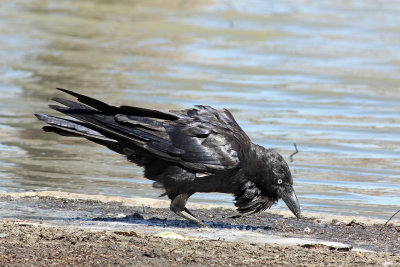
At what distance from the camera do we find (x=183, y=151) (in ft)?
22.7

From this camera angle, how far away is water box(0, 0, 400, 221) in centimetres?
908

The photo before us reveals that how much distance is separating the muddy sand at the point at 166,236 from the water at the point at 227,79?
71 centimetres

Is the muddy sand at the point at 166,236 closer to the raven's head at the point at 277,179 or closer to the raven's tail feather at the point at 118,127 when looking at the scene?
the raven's head at the point at 277,179

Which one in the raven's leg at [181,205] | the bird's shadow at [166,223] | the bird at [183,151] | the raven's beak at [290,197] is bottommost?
the bird's shadow at [166,223]

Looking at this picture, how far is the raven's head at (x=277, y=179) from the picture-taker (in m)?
7.12

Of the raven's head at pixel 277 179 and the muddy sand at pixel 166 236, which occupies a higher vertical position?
the raven's head at pixel 277 179

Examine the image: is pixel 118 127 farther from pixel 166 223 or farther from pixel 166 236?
pixel 166 236

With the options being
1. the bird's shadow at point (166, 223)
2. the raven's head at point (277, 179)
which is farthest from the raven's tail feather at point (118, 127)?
the raven's head at point (277, 179)

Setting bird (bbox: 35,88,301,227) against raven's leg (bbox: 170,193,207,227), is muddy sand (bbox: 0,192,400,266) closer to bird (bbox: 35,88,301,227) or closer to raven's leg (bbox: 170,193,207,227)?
raven's leg (bbox: 170,193,207,227)

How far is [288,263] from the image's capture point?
17.7ft

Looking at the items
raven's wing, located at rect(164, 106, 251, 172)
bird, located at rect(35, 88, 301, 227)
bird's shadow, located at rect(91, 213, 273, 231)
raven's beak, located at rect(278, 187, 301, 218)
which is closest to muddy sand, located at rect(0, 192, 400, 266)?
bird's shadow, located at rect(91, 213, 273, 231)

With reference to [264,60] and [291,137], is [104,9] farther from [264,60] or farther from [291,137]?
[291,137]

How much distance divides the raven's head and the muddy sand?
0.78ft

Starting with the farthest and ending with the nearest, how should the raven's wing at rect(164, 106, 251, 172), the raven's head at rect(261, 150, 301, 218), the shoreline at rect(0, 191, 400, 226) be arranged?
the shoreline at rect(0, 191, 400, 226), the raven's head at rect(261, 150, 301, 218), the raven's wing at rect(164, 106, 251, 172)
